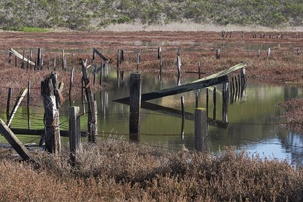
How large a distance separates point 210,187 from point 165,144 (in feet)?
26.7

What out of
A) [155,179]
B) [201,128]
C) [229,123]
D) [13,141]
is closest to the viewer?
[155,179]

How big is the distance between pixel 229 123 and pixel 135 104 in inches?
223

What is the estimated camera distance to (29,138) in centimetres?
1669

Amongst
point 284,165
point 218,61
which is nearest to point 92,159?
point 284,165

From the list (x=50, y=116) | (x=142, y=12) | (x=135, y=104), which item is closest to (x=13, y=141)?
(x=50, y=116)

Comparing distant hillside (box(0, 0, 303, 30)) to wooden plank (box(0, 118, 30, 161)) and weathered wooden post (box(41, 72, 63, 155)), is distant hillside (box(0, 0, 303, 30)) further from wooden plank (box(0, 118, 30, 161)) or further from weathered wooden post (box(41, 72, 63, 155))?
wooden plank (box(0, 118, 30, 161))

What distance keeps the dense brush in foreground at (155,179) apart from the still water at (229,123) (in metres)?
3.03

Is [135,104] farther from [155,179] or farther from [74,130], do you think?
[155,179]

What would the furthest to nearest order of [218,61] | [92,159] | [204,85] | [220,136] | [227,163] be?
[218,61]
[204,85]
[220,136]
[92,159]
[227,163]

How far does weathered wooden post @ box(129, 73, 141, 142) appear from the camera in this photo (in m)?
15.9

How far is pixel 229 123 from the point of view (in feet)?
68.1

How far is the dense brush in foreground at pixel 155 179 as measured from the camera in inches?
320

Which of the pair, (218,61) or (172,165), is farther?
(218,61)

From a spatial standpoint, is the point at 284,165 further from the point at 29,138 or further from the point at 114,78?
the point at 114,78
